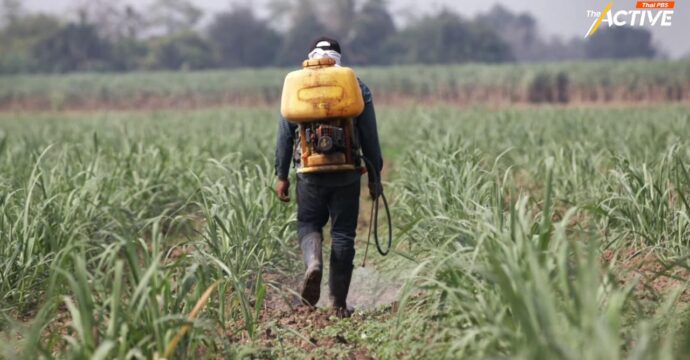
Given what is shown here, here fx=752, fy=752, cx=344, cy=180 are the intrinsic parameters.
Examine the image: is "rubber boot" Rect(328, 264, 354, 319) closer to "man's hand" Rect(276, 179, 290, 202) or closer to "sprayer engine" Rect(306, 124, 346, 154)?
"man's hand" Rect(276, 179, 290, 202)

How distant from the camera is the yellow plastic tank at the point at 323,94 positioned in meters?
4.01

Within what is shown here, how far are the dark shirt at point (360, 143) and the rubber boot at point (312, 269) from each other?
354 millimetres

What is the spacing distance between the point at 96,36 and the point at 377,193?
207 feet

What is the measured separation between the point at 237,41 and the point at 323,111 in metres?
71.8

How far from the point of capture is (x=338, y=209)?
14.5ft

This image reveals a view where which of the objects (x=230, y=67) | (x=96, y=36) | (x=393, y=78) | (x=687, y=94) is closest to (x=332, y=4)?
(x=230, y=67)

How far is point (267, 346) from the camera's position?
11.5 ft

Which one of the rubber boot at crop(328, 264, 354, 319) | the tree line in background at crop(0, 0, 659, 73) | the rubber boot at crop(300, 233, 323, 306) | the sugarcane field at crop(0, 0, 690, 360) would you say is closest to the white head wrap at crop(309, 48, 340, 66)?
the sugarcane field at crop(0, 0, 690, 360)

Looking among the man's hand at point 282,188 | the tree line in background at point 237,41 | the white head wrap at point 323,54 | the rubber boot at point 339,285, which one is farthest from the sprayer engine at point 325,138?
the tree line in background at point 237,41

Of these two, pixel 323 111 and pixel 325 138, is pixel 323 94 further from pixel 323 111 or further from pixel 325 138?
pixel 325 138

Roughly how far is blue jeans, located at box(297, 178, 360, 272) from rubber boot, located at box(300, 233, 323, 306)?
0.09m

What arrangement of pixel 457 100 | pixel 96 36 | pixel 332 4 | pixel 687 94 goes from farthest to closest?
pixel 332 4 < pixel 96 36 < pixel 457 100 < pixel 687 94

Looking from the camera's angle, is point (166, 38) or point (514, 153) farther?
point (166, 38)

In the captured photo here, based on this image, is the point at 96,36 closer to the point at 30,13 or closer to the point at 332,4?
the point at 30,13
